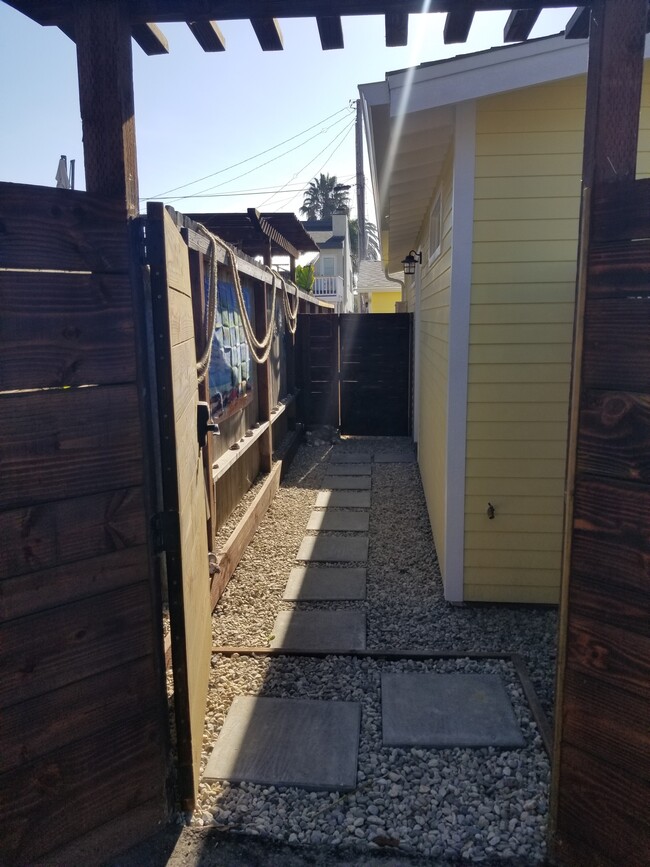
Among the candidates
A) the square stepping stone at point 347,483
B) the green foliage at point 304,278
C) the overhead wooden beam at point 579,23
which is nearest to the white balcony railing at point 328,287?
the green foliage at point 304,278

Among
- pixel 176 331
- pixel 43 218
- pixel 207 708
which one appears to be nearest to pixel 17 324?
pixel 43 218

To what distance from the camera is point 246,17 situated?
6.01 ft

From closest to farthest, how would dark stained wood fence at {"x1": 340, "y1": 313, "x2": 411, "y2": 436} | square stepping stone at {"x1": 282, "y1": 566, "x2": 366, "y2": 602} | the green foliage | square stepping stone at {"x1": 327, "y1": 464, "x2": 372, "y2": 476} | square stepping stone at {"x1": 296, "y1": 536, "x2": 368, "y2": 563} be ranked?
square stepping stone at {"x1": 282, "y1": 566, "x2": 366, "y2": 602}, square stepping stone at {"x1": 296, "y1": 536, "x2": 368, "y2": 563}, square stepping stone at {"x1": 327, "y1": 464, "x2": 372, "y2": 476}, dark stained wood fence at {"x1": 340, "y1": 313, "x2": 411, "y2": 436}, the green foliage

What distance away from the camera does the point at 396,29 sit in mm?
1854

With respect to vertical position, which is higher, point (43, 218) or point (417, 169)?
point (417, 169)

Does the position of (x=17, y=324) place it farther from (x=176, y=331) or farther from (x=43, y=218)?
(x=176, y=331)

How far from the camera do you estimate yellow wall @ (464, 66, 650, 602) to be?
3490 millimetres

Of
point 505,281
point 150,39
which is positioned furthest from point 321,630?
point 150,39

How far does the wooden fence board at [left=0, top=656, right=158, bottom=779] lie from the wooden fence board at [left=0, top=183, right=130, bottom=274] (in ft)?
3.86

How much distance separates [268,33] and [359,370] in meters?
7.75

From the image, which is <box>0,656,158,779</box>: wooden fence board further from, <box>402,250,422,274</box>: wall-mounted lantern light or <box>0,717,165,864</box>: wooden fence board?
<box>402,250,422,274</box>: wall-mounted lantern light

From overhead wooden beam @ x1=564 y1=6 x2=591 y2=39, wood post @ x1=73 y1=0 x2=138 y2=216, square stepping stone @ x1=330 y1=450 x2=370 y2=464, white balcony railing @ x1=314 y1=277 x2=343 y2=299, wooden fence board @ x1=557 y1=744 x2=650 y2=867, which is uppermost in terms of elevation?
white balcony railing @ x1=314 y1=277 x2=343 y2=299

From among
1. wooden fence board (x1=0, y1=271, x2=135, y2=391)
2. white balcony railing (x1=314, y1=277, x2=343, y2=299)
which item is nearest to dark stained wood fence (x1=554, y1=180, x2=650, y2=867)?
wooden fence board (x1=0, y1=271, x2=135, y2=391)

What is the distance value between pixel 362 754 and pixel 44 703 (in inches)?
52.6
